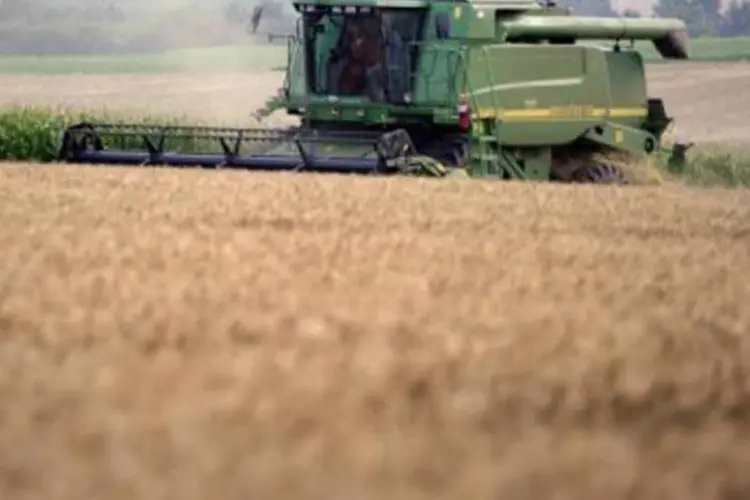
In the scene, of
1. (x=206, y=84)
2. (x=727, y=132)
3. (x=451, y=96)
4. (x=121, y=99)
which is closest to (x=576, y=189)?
(x=451, y=96)

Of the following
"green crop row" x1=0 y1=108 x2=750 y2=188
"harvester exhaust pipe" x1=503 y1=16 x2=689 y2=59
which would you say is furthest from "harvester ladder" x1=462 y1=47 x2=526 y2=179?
"green crop row" x1=0 y1=108 x2=750 y2=188

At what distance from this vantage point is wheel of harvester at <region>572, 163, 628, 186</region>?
15375 millimetres

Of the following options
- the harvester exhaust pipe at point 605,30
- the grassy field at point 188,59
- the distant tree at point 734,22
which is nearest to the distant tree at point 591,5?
the grassy field at point 188,59

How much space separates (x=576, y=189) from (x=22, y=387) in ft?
28.2

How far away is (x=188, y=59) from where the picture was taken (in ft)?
151

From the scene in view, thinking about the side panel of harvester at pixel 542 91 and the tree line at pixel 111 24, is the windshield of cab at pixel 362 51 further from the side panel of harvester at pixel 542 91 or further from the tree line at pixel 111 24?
the tree line at pixel 111 24

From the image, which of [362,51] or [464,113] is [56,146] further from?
[464,113]

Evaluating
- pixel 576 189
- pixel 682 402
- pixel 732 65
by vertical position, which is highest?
pixel 682 402

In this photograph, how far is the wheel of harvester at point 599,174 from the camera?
15.4 metres

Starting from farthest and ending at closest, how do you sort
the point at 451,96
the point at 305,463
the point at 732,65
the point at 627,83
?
1. the point at 732,65
2. the point at 627,83
3. the point at 451,96
4. the point at 305,463

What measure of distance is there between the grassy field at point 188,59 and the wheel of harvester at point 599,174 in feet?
69.5

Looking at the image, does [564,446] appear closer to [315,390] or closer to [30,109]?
[315,390]

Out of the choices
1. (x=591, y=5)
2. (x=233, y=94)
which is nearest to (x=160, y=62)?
(x=591, y=5)

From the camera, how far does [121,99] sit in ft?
104
